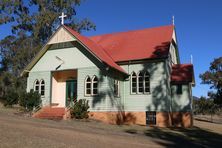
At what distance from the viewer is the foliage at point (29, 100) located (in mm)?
26038

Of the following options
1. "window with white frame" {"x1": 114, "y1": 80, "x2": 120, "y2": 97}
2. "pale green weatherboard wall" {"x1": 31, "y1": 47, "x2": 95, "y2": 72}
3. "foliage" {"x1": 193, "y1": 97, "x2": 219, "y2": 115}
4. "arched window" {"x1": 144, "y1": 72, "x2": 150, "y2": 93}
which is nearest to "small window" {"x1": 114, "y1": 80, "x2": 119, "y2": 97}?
"window with white frame" {"x1": 114, "y1": 80, "x2": 120, "y2": 97}

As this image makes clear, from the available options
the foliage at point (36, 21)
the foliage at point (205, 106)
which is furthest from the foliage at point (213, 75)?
the foliage at point (36, 21)

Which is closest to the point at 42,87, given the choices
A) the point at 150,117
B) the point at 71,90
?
the point at 71,90

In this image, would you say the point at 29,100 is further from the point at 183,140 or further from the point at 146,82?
the point at 183,140

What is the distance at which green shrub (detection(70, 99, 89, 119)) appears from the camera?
23672 millimetres

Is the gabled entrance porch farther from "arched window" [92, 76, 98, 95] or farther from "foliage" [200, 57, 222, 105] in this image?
"foliage" [200, 57, 222, 105]

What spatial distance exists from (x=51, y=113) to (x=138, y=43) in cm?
1101

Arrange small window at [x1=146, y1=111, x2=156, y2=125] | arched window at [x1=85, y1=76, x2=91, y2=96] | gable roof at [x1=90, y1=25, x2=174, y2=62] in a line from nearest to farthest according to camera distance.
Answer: arched window at [x1=85, y1=76, x2=91, y2=96], small window at [x1=146, y1=111, x2=156, y2=125], gable roof at [x1=90, y1=25, x2=174, y2=62]

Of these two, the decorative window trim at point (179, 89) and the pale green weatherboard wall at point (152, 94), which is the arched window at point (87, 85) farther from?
the decorative window trim at point (179, 89)

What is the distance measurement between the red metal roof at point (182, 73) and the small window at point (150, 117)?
3.44 metres

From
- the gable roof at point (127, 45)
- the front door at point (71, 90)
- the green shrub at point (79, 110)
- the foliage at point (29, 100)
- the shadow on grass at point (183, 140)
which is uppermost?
the gable roof at point (127, 45)

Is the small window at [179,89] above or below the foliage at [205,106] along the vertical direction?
above

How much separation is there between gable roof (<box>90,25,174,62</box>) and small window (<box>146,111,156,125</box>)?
16.0ft

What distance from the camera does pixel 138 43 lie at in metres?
30.2
